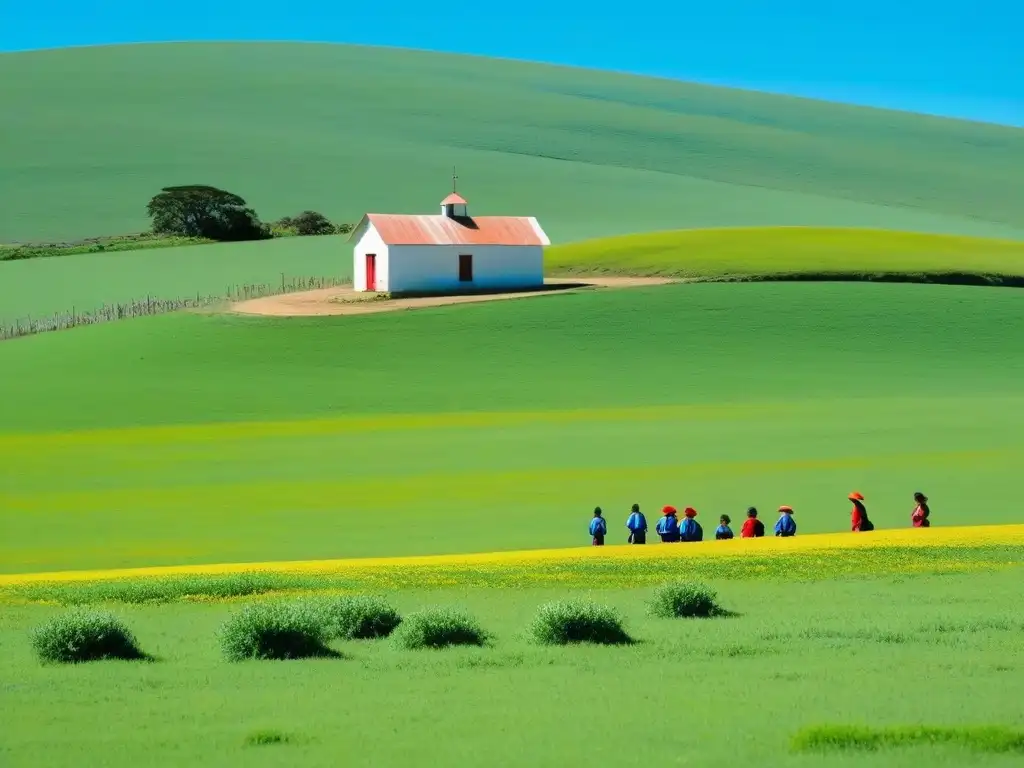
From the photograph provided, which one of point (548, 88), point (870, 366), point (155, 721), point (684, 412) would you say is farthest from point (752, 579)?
point (548, 88)

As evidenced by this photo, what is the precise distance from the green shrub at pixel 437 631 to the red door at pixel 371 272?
4604 cm

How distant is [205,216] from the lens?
79.7m

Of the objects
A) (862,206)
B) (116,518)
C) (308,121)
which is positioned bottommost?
(116,518)

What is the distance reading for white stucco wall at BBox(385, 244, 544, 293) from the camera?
56.3 m

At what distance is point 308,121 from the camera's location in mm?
111938

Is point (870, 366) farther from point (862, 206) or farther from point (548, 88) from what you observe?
point (548, 88)

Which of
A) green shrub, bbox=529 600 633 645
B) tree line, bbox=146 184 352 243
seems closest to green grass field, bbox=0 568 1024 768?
green shrub, bbox=529 600 633 645

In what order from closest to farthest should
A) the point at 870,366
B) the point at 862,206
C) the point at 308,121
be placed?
the point at 870,366 < the point at 862,206 < the point at 308,121

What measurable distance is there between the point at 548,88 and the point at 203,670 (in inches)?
4999

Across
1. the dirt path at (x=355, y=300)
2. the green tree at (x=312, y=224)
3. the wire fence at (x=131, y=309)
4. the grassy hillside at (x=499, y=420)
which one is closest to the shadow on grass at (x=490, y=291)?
the dirt path at (x=355, y=300)

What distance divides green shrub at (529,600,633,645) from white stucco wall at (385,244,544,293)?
4473cm

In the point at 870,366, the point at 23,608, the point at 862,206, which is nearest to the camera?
the point at 23,608

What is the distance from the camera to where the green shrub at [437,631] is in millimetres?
11742

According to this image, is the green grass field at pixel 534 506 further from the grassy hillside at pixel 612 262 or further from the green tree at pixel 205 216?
the green tree at pixel 205 216
